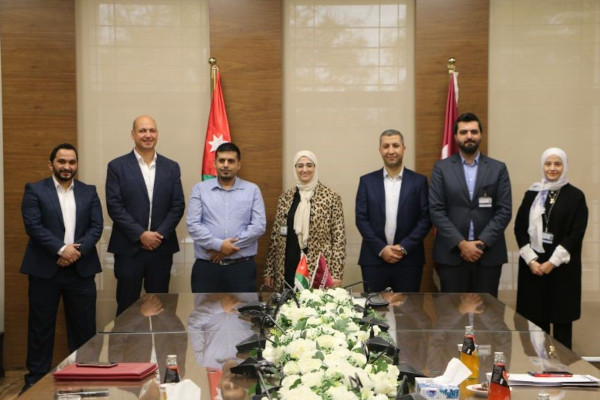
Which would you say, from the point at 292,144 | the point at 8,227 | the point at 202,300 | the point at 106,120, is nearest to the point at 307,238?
the point at 292,144

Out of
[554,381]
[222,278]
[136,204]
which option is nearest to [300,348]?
[554,381]

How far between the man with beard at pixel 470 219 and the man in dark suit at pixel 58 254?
248cm

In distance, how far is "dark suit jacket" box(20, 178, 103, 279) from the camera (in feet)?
18.2

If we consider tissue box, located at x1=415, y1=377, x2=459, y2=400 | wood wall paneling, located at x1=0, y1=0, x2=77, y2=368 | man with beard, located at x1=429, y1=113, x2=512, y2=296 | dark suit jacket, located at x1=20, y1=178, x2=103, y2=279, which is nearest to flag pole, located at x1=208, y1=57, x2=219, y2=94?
wood wall paneling, located at x1=0, y1=0, x2=77, y2=368

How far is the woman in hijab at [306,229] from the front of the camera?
19.4 feet

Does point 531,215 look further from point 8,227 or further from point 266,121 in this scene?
point 8,227

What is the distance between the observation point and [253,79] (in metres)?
6.56

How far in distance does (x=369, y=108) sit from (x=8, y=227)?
10.3ft

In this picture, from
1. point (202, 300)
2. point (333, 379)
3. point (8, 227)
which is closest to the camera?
point (333, 379)

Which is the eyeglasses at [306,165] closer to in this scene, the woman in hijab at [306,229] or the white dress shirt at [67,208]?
the woman in hijab at [306,229]

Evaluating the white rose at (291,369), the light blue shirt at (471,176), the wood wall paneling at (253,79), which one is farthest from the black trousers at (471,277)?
the white rose at (291,369)

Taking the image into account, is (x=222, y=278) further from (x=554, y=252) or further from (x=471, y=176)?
(x=554, y=252)

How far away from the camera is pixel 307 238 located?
5934mm

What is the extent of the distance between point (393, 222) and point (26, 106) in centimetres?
311
